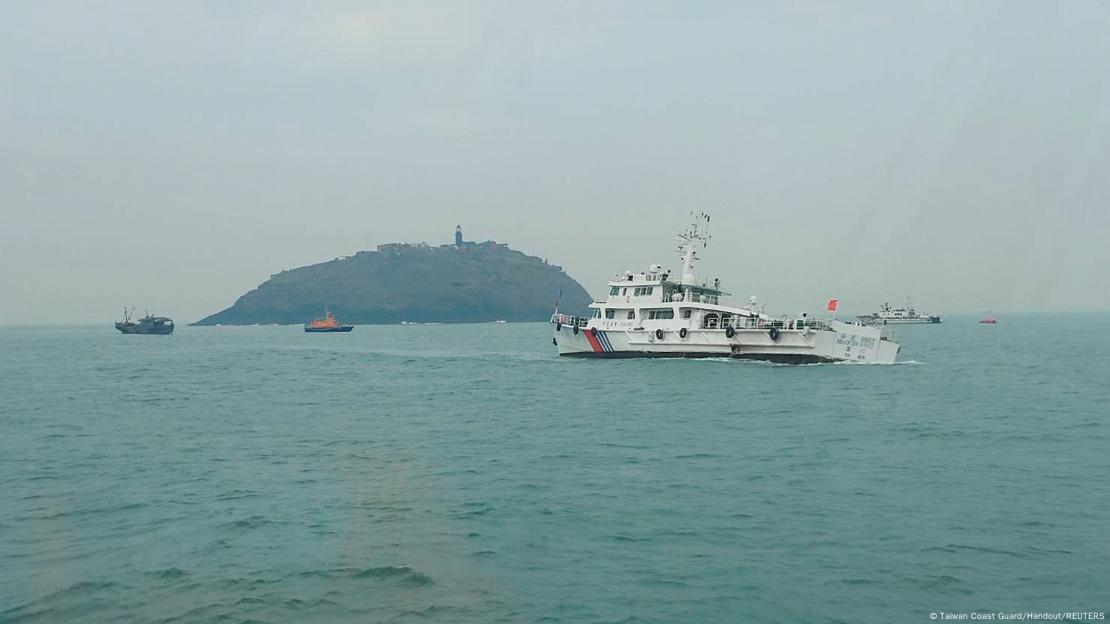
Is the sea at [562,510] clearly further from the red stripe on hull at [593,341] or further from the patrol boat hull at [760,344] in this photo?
the red stripe on hull at [593,341]

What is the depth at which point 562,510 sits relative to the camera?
15195 mm

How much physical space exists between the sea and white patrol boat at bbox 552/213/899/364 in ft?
43.7

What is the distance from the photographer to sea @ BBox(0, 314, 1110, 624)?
10.6 metres

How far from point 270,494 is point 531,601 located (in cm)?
855

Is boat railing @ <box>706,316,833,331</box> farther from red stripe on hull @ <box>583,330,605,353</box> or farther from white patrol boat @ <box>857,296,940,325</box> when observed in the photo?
white patrol boat @ <box>857,296,940,325</box>

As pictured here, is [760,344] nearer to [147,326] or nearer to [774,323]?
[774,323]

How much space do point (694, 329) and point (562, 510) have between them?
35.4 m

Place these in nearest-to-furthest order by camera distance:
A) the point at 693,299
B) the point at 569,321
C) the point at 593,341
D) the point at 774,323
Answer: the point at 774,323, the point at 693,299, the point at 593,341, the point at 569,321

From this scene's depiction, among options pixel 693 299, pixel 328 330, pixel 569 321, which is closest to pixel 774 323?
pixel 693 299

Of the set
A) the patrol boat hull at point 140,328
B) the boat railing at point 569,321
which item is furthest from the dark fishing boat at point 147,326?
the boat railing at point 569,321

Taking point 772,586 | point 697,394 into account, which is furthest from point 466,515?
point 697,394

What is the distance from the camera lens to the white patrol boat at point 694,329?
46812 millimetres

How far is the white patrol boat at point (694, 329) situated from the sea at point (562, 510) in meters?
13.3

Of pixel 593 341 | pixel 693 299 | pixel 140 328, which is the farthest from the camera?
pixel 140 328
